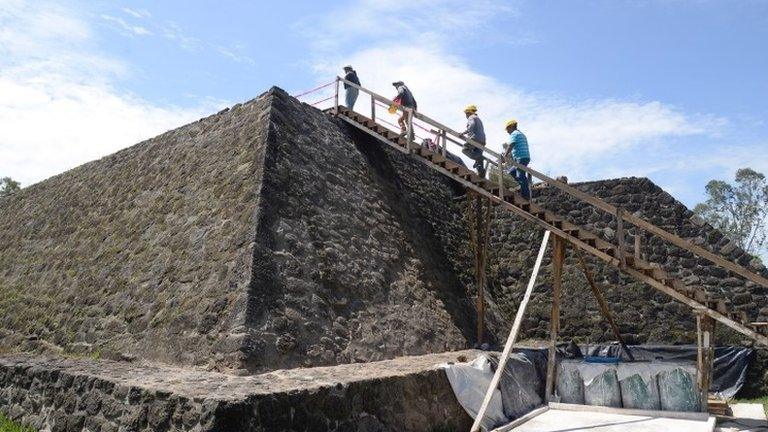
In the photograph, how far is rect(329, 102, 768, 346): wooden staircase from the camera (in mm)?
7539

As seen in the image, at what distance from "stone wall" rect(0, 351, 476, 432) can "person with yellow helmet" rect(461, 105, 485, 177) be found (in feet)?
14.6

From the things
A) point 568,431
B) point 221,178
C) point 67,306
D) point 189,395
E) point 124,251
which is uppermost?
point 221,178

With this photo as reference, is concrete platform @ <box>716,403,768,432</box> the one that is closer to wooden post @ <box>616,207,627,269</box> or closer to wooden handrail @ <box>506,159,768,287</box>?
wooden handrail @ <box>506,159,768,287</box>

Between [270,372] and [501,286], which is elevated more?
[501,286]

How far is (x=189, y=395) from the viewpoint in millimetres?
5160

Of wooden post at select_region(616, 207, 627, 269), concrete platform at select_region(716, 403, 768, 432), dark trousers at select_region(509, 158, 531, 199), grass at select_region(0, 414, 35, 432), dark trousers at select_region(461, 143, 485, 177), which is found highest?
dark trousers at select_region(461, 143, 485, 177)

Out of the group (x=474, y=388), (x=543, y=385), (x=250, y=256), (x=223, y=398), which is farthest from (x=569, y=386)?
(x=223, y=398)

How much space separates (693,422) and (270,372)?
5.33m

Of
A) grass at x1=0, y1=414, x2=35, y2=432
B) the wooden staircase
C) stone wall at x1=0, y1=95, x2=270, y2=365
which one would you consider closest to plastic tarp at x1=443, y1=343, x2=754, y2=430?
the wooden staircase

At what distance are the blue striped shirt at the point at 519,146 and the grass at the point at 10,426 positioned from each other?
807 centimetres

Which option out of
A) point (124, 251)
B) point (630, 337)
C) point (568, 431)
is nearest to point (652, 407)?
point (568, 431)

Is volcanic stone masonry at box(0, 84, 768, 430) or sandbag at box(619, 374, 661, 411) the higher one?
volcanic stone masonry at box(0, 84, 768, 430)

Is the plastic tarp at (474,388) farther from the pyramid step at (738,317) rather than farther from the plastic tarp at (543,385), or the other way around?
the pyramid step at (738,317)

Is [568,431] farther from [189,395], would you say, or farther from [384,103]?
[384,103]
